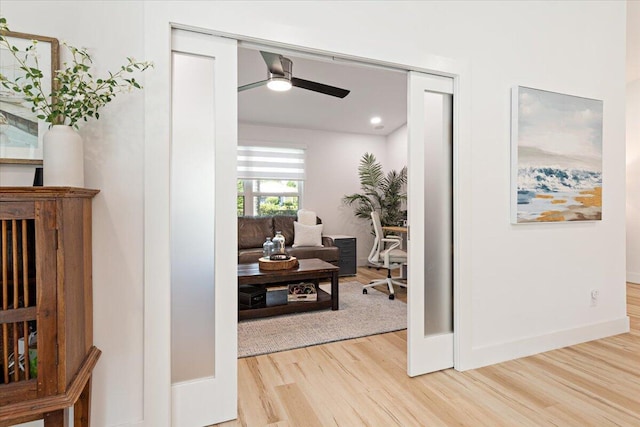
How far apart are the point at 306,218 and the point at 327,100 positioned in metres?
1.92

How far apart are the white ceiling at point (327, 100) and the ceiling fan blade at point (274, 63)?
0.80 metres

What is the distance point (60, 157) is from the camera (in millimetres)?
1302

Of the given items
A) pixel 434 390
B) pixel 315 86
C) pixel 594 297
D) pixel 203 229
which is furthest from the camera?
pixel 315 86

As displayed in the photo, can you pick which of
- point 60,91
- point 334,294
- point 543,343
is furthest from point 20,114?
point 543,343

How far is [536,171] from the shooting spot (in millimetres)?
2545

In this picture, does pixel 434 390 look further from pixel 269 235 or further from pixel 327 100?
pixel 327 100

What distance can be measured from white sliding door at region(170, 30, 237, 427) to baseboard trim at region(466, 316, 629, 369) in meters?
1.70

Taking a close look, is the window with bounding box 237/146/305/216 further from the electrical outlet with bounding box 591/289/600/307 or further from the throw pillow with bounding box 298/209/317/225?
the electrical outlet with bounding box 591/289/600/307

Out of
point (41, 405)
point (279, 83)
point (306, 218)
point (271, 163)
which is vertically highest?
point (279, 83)

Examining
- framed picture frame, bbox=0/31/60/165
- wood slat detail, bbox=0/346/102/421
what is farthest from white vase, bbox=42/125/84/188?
wood slat detail, bbox=0/346/102/421

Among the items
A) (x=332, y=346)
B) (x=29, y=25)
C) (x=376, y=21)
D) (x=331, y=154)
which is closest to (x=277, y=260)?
(x=332, y=346)

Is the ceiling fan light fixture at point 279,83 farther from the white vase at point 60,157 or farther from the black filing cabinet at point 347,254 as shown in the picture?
the black filing cabinet at point 347,254

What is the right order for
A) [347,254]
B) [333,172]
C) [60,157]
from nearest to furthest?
1. [60,157]
2. [347,254]
3. [333,172]

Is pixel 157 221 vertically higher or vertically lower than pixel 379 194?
lower
